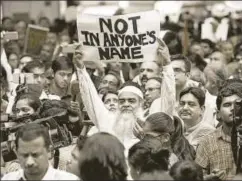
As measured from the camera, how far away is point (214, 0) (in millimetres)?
29453

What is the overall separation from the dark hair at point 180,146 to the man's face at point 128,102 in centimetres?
67

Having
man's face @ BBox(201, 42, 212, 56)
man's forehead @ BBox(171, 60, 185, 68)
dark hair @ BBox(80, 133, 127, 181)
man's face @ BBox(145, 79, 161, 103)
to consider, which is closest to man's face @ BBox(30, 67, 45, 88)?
man's face @ BBox(145, 79, 161, 103)

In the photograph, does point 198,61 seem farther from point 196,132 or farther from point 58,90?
point 196,132

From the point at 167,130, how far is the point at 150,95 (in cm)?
234

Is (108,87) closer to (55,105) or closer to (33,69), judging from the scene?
(33,69)

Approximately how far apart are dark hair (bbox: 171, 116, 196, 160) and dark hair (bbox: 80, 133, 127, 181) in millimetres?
2029

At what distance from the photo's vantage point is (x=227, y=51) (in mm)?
14953

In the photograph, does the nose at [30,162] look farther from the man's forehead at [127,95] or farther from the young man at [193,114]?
the young man at [193,114]

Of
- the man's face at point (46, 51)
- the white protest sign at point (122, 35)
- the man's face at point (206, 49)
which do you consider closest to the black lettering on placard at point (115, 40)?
the white protest sign at point (122, 35)

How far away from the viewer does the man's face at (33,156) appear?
6.43 metres

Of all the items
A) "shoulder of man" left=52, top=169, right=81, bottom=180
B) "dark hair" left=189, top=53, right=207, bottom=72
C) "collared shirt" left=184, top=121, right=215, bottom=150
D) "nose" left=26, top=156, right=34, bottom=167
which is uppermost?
"nose" left=26, top=156, right=34, bottom=167

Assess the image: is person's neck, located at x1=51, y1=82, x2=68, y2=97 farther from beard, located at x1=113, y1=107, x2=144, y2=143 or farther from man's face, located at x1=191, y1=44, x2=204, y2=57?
man's face, located at x1=191, y1=44, x2=204, y2=57

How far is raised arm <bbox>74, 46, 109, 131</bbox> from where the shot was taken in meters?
8.84

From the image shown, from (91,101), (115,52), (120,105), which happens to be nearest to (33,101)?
(91,101)
